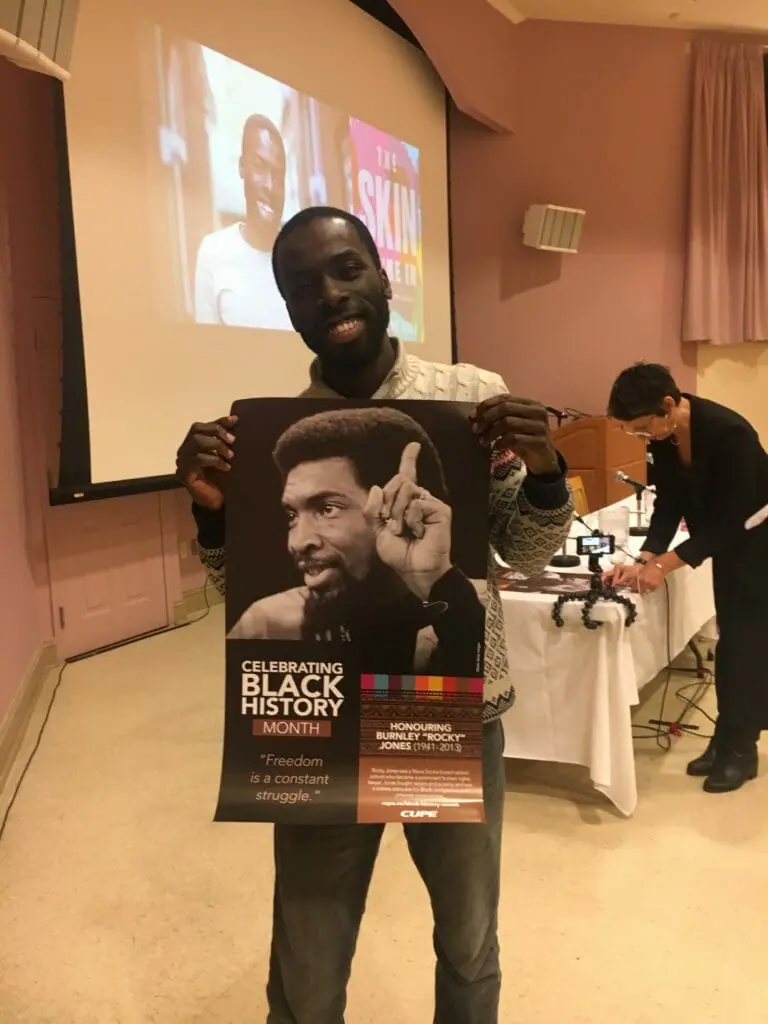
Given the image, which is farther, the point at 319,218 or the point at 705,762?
the point at 705,762

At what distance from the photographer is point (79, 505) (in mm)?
3908

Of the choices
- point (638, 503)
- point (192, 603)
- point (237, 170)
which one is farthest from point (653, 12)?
point (192, 603)

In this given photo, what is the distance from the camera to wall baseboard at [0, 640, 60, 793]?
2.75 m

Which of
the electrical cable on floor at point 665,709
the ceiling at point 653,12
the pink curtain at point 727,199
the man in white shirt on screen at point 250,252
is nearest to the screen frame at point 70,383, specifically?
the man in white shirt on screen at point 250,252

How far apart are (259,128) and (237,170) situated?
27 centimetres

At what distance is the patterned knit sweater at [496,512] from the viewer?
3.30ft

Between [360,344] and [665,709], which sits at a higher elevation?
[360,344]

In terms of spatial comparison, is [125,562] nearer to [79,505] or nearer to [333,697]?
[79,505]

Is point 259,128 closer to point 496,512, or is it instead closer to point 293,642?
point 496,512

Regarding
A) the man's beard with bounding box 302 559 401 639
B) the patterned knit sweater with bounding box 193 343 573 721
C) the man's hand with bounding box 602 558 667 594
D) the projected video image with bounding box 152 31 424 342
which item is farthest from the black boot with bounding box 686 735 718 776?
the projected video image with bounding box 152 31 424 342

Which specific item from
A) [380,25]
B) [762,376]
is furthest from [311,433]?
[762,376]

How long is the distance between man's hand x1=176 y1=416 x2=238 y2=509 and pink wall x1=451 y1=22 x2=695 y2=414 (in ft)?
17.9

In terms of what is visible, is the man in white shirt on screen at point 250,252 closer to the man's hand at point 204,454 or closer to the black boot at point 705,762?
the black boot at point 705,762

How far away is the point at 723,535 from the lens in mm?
2426
